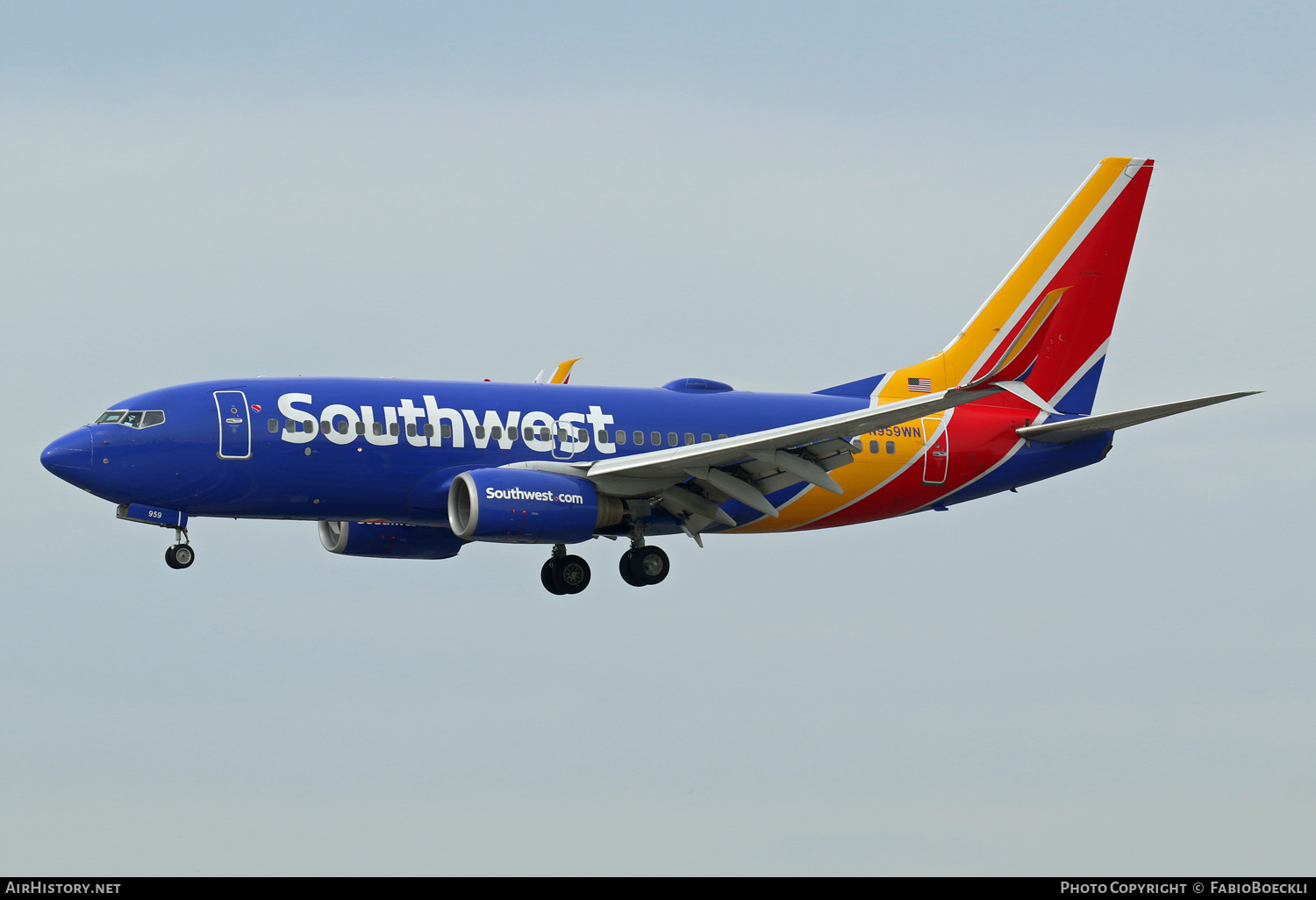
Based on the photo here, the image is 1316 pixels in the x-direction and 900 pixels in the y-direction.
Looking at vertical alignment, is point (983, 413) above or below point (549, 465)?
above

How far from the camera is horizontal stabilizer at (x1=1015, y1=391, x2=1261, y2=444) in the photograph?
39.4 m

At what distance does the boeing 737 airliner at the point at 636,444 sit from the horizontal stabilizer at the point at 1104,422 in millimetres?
73

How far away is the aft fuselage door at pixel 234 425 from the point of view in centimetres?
3828

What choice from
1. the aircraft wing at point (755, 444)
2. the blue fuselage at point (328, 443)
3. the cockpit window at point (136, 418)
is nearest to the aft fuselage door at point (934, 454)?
the aircraft wing at point (755, 444)

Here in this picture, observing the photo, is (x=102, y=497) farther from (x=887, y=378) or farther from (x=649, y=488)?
(x=887, y=378)

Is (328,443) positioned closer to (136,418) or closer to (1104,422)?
(136,418)

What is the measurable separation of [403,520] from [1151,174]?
23.3 metres

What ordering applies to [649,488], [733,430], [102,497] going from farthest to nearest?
1. [733,430]
2. [649,488]
3. [102,497]

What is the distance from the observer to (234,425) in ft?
126

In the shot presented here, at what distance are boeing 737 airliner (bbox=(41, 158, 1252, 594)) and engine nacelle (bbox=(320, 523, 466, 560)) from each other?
6 centimetres

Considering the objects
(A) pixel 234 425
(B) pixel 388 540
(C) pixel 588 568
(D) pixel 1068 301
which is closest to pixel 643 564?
(C) pixel 588 568

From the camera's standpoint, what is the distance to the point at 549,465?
132 ft

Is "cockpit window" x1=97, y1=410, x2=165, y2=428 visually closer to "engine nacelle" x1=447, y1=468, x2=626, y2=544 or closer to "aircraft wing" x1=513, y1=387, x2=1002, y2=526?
"engine nacelle" x1=447, y1=468, x2=626, y2=544

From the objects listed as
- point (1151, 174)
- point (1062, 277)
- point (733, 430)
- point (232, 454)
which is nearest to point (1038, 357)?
point (1062, 277)
